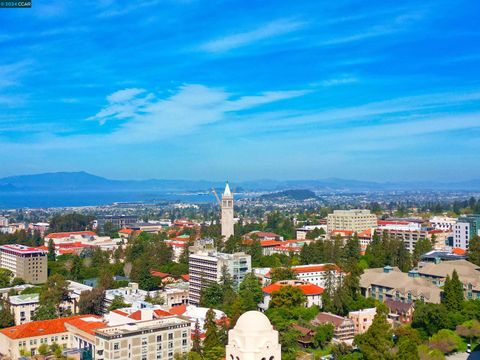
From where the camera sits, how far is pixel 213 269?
3228cm

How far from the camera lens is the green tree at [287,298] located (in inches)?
1032

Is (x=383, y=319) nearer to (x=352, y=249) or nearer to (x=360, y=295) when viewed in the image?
(x=360, y=295)

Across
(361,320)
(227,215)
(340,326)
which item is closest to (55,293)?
(340,326)

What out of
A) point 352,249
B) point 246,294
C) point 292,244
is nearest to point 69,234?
point 292,244

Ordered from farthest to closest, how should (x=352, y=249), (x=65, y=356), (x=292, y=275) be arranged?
1. (x=352, y=249)
2. (x=292, y=275)
3. (x=65, y=356)

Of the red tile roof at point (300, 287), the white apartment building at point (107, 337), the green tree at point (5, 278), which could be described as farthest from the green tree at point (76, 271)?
the red tile roof at point (300, 287)

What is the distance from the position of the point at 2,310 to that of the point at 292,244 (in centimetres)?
2654

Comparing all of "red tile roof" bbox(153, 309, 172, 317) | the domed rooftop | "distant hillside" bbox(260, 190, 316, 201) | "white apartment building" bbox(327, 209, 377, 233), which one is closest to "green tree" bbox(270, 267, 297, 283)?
"red tile roof" bbox(153, 309, 172, 317)

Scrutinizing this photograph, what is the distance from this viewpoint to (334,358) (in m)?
21.0

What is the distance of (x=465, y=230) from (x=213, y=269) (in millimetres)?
24213

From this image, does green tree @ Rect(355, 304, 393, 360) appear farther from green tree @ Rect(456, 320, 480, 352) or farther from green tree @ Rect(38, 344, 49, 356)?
green tree @ Rect(38, 344, 49, 356)

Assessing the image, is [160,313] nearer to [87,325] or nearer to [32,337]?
[87,325]

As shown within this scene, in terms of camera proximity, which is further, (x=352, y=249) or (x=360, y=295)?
(x=352, y=249)

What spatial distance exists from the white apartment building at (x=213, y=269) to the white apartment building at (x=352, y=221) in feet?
101
